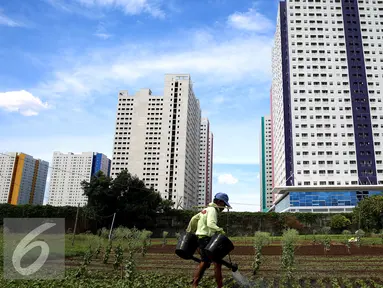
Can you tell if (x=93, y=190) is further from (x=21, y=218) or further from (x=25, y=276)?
(x=25, y=276)

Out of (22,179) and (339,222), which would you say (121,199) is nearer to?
(339,222)

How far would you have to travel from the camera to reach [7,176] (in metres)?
84.6

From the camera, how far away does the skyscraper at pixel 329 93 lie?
70.9 metres

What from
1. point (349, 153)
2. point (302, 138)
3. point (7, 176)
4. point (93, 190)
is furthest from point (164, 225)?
point (7, 176)

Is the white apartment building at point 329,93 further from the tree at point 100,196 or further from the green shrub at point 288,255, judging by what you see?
the green shrub at point 288,255

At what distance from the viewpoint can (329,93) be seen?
75688 millimetres

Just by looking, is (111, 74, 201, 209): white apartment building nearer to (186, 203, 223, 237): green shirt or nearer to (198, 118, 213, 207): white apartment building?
(198, 118, 213, 207): white apartment building

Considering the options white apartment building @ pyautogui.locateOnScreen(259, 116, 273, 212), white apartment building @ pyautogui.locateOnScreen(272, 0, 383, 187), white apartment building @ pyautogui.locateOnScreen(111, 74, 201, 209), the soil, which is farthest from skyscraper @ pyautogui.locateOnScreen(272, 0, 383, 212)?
white apartment building @ pyautogui.locateOnScreen(259, 116, 273, 212)

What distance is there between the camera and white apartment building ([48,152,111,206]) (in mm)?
133625

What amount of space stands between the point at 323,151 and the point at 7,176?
77969 millimetres

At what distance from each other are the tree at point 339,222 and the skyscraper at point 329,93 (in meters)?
27.6

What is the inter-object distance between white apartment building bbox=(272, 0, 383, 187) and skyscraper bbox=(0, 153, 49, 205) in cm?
5960

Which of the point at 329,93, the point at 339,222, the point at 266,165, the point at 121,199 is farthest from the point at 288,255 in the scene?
the point at 266,165

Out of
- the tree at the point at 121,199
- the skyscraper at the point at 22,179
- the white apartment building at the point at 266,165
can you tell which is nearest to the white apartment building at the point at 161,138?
the skyscraper at the point at 22,179
